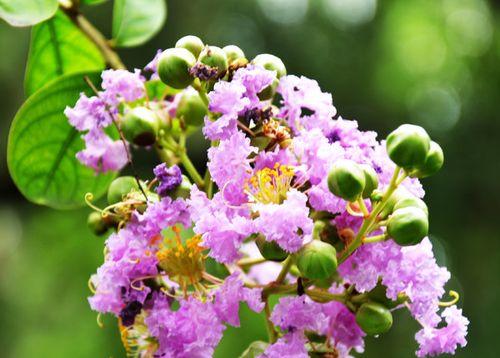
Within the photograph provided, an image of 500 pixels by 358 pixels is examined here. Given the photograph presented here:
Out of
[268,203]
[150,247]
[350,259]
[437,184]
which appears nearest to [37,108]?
[150,247]

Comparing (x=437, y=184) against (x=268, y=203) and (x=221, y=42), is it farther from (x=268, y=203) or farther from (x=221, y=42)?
(x=268, y=203)

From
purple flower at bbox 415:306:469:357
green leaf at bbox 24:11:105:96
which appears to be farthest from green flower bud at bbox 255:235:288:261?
green leaf at bbox 24:11:105:96

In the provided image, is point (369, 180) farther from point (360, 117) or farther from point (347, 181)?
point (360, 117)

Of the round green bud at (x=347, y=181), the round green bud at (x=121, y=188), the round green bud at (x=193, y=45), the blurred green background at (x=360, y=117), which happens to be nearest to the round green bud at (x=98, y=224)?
the round green bud at (x=121, y=188)

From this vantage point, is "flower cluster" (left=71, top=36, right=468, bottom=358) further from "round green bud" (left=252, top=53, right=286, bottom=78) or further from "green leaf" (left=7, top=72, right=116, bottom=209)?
"green leaf" (left=7, top=72, right=116, bottom=209)

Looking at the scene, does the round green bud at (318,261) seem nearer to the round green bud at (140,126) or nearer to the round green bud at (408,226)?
the round green bud at (408,226)

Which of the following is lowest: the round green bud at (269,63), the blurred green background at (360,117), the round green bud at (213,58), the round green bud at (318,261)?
the blurred green background at (360,117)

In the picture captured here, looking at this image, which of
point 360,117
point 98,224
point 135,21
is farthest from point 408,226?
point 360,117
